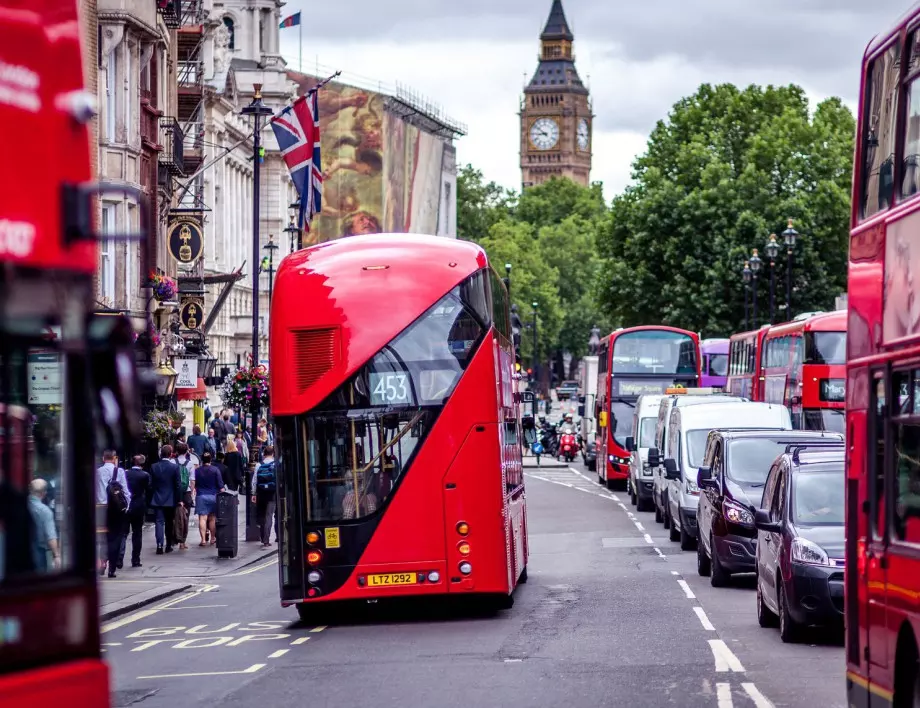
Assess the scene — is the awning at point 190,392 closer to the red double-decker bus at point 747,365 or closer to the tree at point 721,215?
the red double-decker bus at point 747,365

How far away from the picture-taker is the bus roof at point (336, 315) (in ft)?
61.4

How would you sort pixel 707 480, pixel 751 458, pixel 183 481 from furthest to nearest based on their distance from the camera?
pixel 183 481
pixel 751 458
pixel 707 480

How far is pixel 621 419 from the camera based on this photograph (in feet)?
173

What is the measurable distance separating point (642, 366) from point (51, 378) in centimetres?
4527

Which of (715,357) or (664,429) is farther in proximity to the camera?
(715,357)

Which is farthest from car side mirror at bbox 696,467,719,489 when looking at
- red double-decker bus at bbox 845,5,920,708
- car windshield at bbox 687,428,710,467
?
red double-decker bus at bbox 845,5,920,708

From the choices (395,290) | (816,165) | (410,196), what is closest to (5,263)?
(395,290)

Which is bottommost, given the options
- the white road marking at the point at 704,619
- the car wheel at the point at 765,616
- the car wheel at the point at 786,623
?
the white road marking at the point at 704,619

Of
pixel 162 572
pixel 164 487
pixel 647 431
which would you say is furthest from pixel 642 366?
pixel 162 572

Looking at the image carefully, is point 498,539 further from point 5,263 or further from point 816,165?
point 816,165

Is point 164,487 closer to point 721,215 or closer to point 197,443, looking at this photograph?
point 197,443

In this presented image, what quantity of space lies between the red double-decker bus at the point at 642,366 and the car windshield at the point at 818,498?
33.4 meters

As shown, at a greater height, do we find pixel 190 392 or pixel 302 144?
pixel 302 144

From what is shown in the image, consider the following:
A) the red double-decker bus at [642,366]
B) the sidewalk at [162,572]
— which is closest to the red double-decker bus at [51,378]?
the sidewalk at [162,572]
